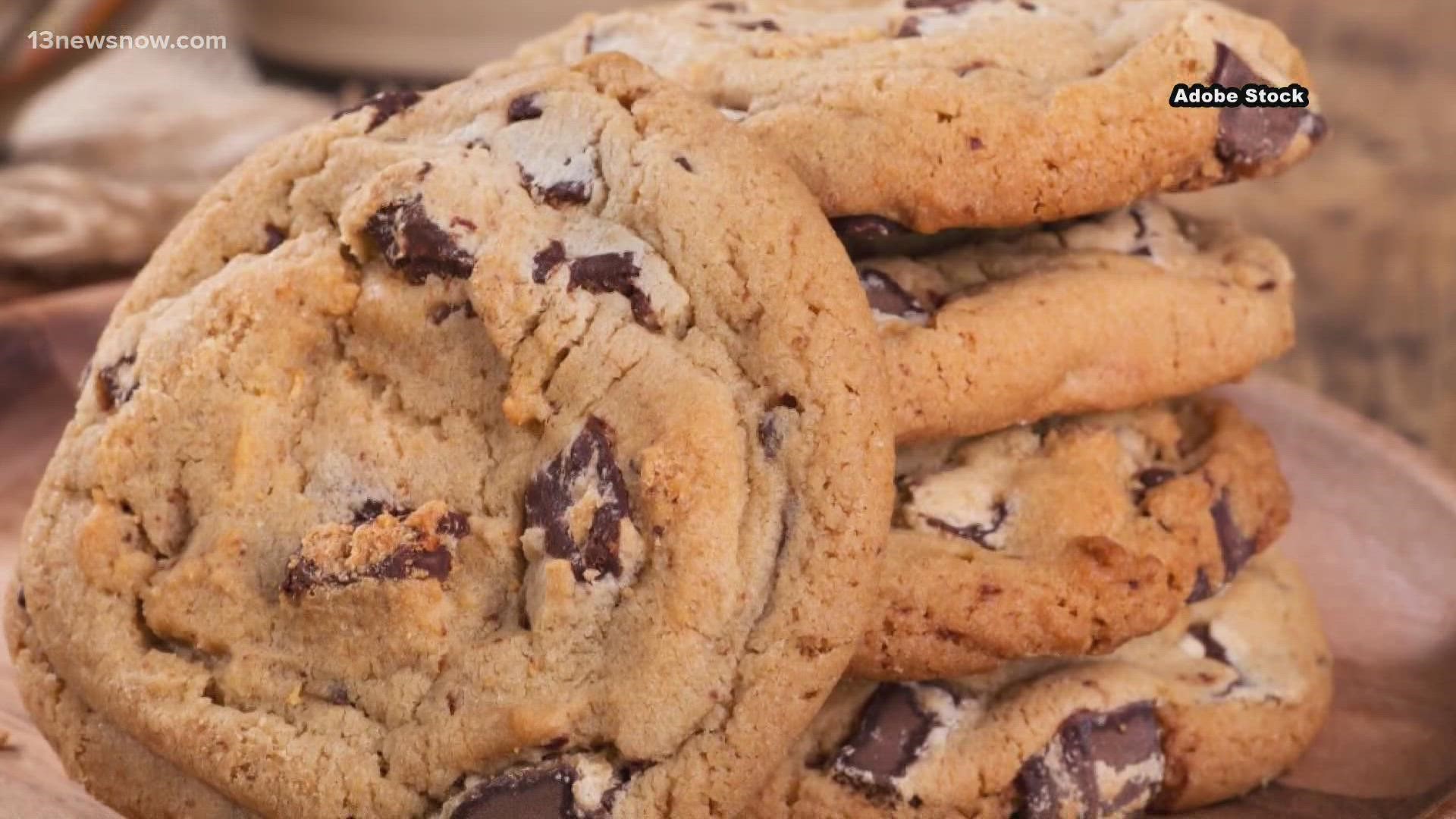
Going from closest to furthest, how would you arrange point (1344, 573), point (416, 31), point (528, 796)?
point (528, 796), point (1344, 573), point (416, 31)

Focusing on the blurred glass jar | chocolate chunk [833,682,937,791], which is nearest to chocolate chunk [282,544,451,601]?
chocolate chunk [833,682,937,791]

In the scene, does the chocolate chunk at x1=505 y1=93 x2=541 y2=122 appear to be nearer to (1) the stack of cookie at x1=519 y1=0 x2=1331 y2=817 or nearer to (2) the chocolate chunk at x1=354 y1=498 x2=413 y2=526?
(1) the stack of cookie at x1=519 y1=0 x2=1331 y2=817

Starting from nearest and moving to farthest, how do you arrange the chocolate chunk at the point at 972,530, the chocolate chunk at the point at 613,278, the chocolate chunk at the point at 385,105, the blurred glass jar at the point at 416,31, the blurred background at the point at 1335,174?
the chocolate chunk at the point at 613,278 → the chocolate chunk at the point at 972,530 → the chocolate chunk at the point at 385,105 → the blurred background at the point at 1335,174 → the blurred glass jar at the point at 416,31

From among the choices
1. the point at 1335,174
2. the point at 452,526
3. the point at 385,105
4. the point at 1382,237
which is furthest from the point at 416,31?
the point at 452,526

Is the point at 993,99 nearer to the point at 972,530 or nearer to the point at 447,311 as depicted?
the point at 972,530

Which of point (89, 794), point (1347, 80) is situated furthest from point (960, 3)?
point (1347, 80)

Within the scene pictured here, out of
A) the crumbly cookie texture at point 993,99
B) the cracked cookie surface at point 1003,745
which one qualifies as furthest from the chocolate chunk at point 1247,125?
the cracked cookie surface at point 1003,745

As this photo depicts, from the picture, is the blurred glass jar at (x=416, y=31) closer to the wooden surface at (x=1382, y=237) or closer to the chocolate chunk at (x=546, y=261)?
the wooden surface at (x=1382, y=237)
